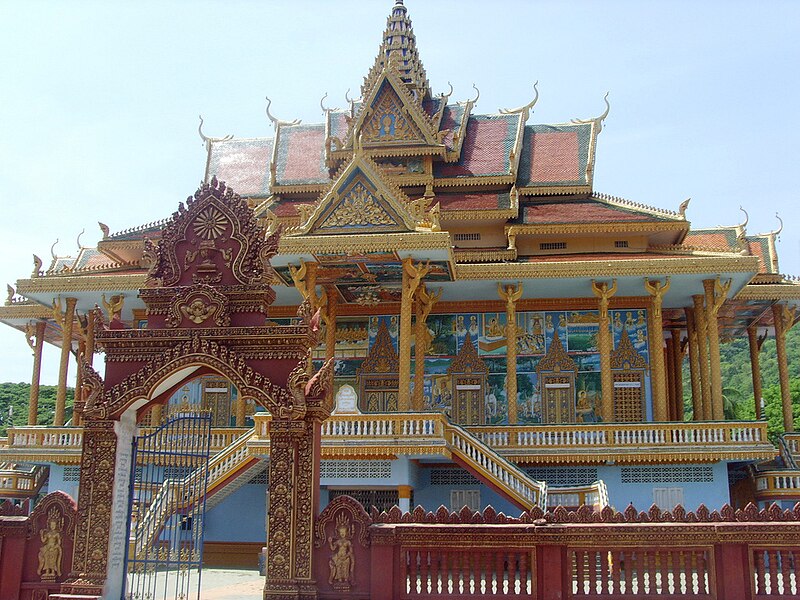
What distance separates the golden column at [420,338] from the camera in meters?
21.5

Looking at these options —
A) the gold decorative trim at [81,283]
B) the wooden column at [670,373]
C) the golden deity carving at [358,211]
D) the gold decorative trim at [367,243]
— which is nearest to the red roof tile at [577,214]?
the gold decorative trim at [367,243]

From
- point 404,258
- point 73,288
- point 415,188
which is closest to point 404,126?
point 415,188

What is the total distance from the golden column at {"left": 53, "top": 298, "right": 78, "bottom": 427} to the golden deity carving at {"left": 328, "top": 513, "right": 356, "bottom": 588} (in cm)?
1519

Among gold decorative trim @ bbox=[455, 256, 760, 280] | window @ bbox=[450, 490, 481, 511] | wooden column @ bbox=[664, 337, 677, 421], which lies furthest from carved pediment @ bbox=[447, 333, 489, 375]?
wooden column @ bbox=[664, 337, 677, 421]

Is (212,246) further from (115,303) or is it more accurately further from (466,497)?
(115,303)

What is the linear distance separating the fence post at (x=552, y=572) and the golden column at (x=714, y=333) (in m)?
12.2

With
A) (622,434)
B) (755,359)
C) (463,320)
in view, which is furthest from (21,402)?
(622,434)

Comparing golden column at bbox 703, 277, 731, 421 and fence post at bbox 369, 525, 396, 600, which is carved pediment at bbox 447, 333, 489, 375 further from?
fence post at bbox 369, 525, 396, 600

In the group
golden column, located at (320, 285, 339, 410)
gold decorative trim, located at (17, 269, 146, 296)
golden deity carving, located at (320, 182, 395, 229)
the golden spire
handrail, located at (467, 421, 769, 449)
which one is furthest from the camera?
the golden spire

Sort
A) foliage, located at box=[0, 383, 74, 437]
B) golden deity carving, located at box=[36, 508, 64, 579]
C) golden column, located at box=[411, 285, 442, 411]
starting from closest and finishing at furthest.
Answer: golden deity carving, located at box=[36, 508, 64, 579] → golden column, located at box=[411, 285, 442, 411] → foliage, located at box=[0, 383, 74, 437]

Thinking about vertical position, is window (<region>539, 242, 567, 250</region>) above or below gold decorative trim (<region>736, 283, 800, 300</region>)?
above

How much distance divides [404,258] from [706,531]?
11.4 metres

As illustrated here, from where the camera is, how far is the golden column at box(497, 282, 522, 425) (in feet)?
69.9

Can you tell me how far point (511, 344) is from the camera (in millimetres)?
21859
